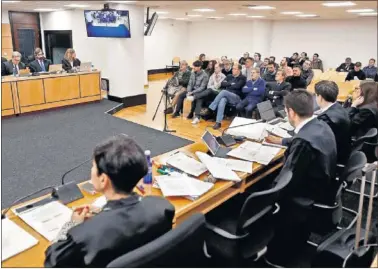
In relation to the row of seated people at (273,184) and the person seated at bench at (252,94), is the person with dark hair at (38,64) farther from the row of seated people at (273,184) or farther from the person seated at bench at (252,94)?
the row of seated people at (273,184)

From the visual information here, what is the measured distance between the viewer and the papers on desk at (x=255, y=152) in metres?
2.72

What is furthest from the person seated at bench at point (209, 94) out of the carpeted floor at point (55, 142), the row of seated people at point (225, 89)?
the carpeted floor at point (55, 142)

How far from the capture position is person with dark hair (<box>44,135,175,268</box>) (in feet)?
4.15

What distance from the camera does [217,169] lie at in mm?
2430

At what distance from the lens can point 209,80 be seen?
23.0ft

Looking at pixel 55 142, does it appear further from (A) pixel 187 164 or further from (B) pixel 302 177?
(B) pixel 302 177

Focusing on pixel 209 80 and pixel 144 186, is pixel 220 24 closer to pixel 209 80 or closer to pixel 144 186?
pixel 209 80

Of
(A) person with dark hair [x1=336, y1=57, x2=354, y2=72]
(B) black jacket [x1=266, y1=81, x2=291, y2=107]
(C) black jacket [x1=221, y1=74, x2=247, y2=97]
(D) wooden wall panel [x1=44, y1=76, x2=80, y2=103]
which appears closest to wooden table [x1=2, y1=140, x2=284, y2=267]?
(B) black jacket [x1=266, y1=81, x2=291, y2=107]

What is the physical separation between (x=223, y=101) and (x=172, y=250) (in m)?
5.40

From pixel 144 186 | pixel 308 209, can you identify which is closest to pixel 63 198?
pixel 144 186

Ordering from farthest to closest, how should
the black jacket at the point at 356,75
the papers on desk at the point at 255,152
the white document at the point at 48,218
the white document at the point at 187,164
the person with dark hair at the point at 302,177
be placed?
the black jacket at the point at 356,75 < the papers on desk at the point at 255,152 < the white document at the point at 187,164 < the person with dark hair at the point at 302,177 < the white document at the point at 48,218

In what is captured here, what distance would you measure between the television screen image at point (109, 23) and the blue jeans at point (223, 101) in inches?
99.6

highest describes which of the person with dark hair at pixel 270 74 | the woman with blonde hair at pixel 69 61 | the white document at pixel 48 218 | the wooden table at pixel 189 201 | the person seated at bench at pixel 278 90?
the woman with blonde hair at pixel 69 61

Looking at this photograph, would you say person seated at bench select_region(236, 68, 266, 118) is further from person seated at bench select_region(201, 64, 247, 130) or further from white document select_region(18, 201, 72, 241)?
white document select_region(18, 201, 72, 241)
